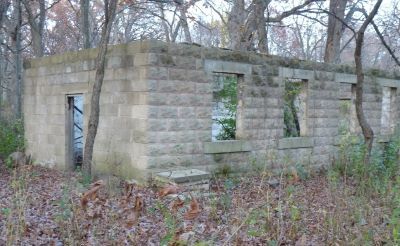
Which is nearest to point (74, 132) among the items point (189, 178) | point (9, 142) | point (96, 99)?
point (96, 99)

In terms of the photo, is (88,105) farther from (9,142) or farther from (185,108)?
(9,142)

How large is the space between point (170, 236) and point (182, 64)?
4.96 m

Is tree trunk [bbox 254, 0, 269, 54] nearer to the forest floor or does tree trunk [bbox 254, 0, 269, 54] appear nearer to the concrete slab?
the concrete slab

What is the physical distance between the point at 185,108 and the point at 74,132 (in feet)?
11.3

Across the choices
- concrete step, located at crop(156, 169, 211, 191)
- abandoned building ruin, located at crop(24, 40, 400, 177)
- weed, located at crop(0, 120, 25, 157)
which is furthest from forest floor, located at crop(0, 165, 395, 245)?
weed, located at crop(0, 120, 25, 157)

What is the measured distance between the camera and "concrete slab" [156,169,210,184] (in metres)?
7.96

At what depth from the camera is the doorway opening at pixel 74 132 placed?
34.1 feet

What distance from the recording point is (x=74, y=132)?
426 inches

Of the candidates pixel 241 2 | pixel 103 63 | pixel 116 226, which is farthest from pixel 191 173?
pixel 241 2

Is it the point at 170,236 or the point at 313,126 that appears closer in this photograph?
the point at 170,236

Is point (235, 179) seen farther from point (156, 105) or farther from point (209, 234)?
point (209, 234)

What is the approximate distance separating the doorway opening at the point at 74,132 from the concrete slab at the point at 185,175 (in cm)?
308

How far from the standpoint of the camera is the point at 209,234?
5.23 m

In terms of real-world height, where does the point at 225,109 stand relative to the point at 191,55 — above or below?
below
